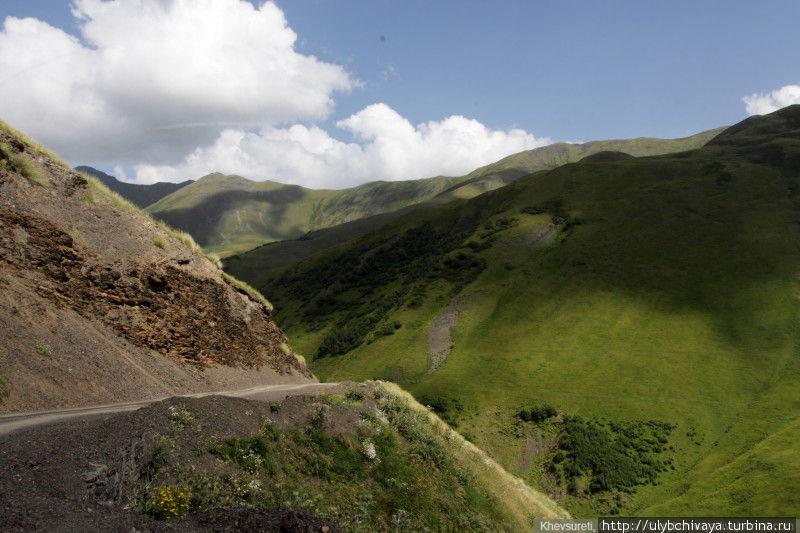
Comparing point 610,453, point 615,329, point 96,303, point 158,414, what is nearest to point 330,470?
point 158,414

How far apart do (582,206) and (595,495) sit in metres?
76.9

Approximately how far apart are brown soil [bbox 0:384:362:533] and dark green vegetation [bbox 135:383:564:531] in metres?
0.11

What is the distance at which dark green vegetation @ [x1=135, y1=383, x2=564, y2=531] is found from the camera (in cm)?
904

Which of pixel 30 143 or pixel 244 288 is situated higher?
pixel 30 143

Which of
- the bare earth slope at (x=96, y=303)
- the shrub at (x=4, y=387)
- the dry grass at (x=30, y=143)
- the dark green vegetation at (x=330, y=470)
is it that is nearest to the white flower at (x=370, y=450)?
the dark green vegetation at (x=330, y=470)

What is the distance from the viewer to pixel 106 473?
8227 millimetres

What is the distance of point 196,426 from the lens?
1063 centimetres

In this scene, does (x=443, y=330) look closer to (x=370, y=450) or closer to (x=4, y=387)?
(x=370, y=450)

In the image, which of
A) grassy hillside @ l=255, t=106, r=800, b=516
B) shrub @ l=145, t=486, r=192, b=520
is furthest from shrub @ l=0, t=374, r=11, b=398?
grassy hillside @ l=255, t=106, r=800, b=516

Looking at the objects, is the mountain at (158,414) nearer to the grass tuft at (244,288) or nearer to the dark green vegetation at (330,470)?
the dark green vegetation at (330,470)

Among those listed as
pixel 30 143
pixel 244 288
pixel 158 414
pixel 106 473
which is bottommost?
pixel 106 473

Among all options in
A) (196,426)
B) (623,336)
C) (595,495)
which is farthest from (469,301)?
(196,426)

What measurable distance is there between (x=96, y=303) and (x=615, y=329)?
245 ft

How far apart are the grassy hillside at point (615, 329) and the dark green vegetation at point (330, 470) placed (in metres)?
36.0
